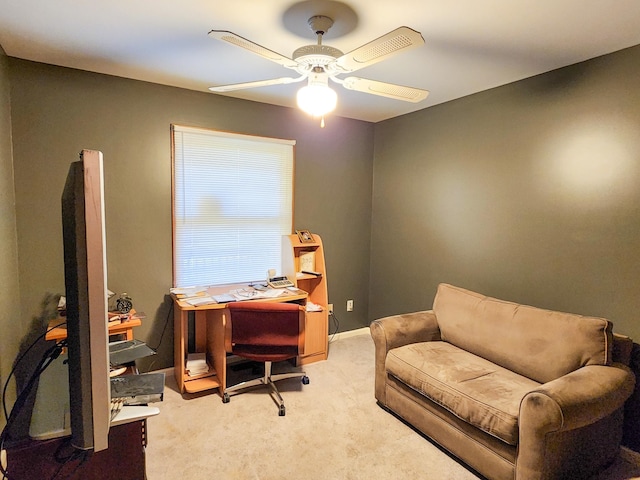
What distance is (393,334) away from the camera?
2.70 m

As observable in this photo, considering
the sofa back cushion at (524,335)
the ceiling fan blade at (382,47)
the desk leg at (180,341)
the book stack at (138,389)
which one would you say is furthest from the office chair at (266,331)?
the ceiling fan blade at (382,47)

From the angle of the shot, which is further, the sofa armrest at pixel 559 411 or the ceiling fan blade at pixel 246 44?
the sofa armrest at pixel 559 411

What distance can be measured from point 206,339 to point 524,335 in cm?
253

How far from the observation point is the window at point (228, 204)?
10.5ft

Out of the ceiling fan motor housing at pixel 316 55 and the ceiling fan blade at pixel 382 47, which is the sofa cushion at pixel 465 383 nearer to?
the ceiling fan blade at pixel 382 47

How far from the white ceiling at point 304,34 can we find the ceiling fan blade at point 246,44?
0.78 feet

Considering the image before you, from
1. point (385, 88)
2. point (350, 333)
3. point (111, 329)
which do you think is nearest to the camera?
point (385, 88)

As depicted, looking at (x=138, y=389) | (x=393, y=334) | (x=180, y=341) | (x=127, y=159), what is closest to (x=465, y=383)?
(x=393, y=334)

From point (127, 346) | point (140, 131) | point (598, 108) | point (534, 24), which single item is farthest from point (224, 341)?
point (598, 108)

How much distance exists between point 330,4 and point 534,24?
111cm

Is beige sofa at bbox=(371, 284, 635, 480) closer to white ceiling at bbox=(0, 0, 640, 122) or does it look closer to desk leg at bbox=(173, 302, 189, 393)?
desk leg at bbox=(173, 302, 189, 393)

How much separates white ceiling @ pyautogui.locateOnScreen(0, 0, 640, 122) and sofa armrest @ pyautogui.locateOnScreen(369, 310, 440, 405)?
1.84 metres

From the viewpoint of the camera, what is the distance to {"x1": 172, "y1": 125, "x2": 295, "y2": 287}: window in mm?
3203

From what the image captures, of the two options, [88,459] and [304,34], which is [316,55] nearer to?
[304,34]
